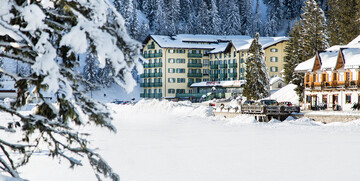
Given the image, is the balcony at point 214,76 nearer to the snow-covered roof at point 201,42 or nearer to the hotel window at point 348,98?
the snow-covered roof at point 201,42

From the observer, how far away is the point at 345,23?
7194cm

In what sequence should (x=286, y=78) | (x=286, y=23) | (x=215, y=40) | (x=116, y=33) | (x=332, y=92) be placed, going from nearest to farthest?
(x=116, y=33) < (x=332, y=92) < (x=286, y=78) < (x=215, y=40) < (x=286, y=23)

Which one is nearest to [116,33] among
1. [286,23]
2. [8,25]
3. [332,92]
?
[8,25]

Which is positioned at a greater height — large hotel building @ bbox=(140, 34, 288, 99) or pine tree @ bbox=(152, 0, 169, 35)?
pine tree @ bbox=(152, 0, 169, 35)

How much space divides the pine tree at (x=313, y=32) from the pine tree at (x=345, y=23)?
8958mm

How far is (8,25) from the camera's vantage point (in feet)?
19.6

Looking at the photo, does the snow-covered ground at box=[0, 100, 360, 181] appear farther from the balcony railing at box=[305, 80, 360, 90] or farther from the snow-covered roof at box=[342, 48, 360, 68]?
the balcony railing at box=[305, 80, 360, 90]

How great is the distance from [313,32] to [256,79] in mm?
10337

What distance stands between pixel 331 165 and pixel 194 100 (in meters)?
81.5

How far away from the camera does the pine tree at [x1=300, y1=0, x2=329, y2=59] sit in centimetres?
6269

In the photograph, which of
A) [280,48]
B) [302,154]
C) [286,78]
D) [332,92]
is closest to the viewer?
[302,154]

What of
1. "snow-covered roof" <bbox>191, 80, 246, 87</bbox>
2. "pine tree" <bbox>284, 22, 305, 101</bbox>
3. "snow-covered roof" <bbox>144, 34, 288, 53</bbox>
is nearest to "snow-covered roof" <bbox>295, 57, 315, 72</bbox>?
"pine tree" <bbox>284, 22, 305, 101</bbox>

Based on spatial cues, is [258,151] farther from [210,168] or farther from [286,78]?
[286,78]

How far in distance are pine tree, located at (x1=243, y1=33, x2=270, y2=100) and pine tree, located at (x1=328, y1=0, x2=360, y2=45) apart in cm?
1342
